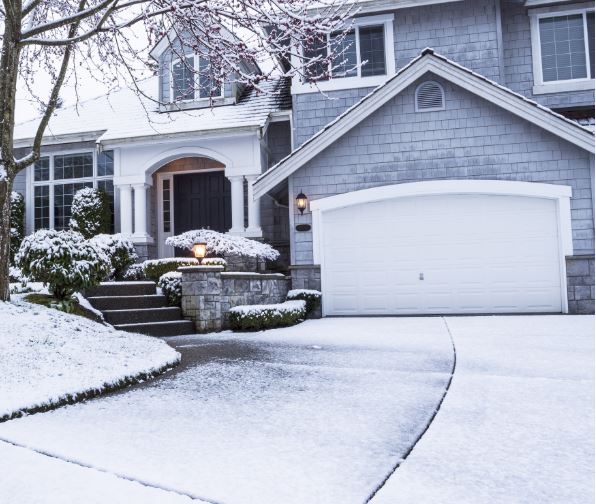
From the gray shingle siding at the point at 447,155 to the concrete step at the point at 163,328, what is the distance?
3491 mm

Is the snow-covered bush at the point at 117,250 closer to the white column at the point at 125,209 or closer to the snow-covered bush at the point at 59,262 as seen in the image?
the white column at the point at 125,209

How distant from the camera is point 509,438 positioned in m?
2.83

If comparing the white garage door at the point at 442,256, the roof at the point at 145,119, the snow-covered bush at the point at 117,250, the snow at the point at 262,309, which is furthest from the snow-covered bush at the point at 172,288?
the roof at the point at 145,119

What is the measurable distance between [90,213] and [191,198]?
2.73 metres

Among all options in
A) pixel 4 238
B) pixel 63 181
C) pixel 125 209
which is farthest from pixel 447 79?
pixel 63 181

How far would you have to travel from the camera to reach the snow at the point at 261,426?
2.27 metres

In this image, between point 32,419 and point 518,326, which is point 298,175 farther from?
point 32,419

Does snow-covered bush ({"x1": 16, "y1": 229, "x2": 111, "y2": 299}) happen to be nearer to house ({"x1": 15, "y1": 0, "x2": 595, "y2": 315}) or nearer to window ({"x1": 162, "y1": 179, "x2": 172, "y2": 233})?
house ({"x1": 15, "y1": 0, "x2": 595, "y2": 315})

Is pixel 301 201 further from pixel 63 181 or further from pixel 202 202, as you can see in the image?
pixel 63 181

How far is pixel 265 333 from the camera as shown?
798 centimetres

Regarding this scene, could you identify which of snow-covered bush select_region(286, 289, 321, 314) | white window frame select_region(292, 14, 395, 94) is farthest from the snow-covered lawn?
white window frame select_region(292, 14, 395, 94)

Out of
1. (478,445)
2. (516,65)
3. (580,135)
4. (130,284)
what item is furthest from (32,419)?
(516,65)

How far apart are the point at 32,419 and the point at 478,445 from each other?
2737 millimetres


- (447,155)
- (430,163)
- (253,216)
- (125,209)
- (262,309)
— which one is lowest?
(262,309)
